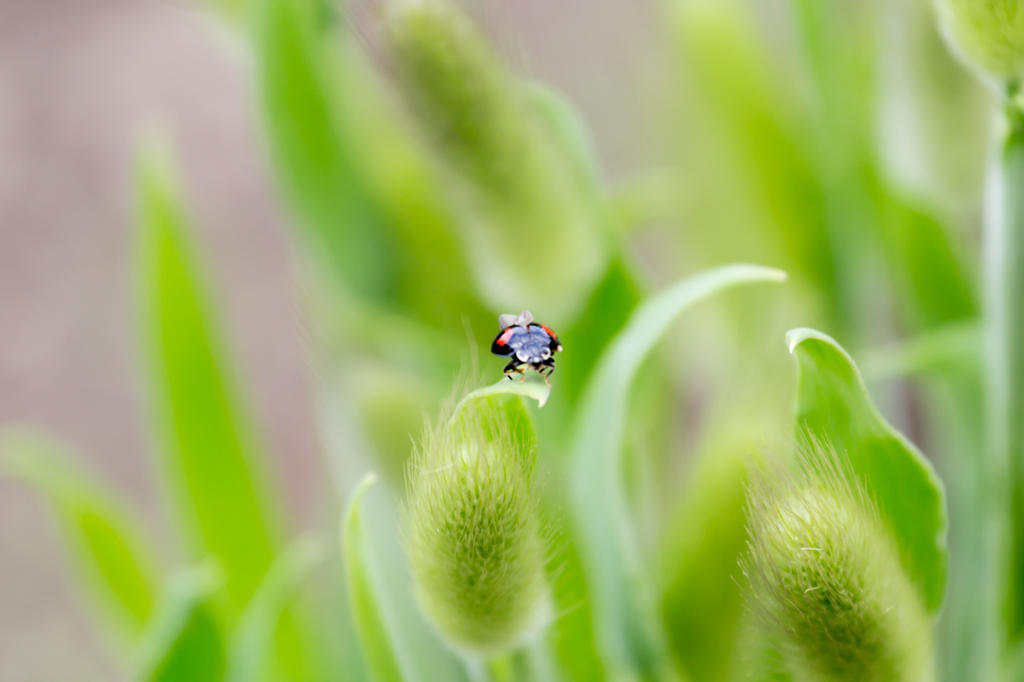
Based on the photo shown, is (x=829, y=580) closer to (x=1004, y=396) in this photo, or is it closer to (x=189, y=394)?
(x=1004, y=396)

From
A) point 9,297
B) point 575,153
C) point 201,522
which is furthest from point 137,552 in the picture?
point 9,297

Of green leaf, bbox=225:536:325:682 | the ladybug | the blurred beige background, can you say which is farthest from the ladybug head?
the blurred beige background

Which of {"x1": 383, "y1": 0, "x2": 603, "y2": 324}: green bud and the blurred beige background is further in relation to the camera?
the blurred beige background

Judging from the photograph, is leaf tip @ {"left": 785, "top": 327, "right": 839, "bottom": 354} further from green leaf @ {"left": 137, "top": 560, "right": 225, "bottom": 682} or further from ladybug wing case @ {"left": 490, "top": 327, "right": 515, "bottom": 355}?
green leaf @ {"left": 137, "top": 560, "right": 225, "bottom": 682}

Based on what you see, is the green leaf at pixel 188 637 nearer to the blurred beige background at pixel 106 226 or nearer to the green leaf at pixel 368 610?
the green leaf at pixel 368 610

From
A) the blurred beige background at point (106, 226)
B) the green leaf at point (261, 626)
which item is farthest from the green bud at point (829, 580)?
the blurred beige background at point (106, 226)

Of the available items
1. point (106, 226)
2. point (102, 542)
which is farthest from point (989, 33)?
point (106, 226)
